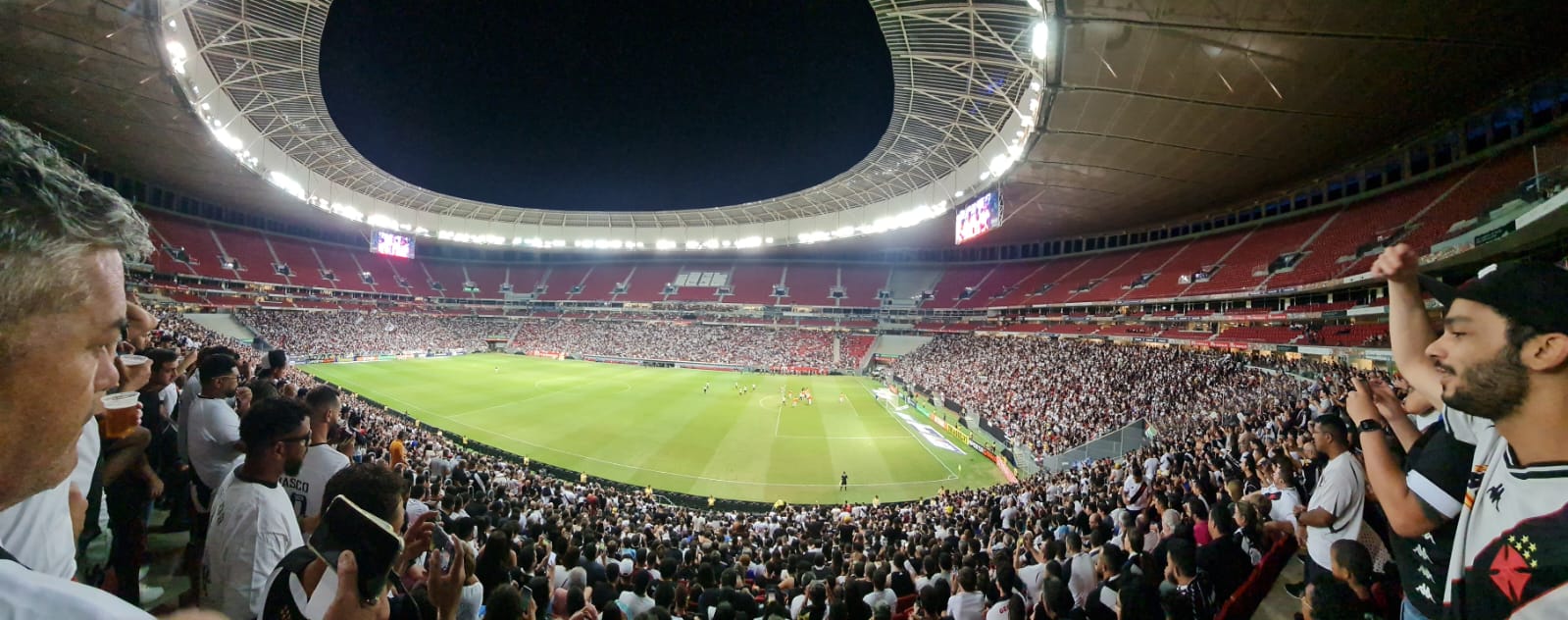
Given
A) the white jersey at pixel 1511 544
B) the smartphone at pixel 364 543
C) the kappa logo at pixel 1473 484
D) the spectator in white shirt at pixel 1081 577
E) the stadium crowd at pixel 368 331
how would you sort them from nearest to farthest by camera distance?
the white jersey at pixel 1511 544 → the smartphone at pixel 364 543 → the kappa logo at pixel 1473 484 → the spectator in white shirt at pixel 1081 577 → the stadium crowd at pixel 368 331

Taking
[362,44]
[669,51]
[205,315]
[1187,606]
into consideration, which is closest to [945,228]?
[669,51]

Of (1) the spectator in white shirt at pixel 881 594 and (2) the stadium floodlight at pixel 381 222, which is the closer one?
(1) the spectator in white shirt at pixel 881 594

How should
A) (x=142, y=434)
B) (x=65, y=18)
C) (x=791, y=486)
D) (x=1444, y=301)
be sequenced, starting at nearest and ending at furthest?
(x=1444, y=301), (x=142, y=434), (x=65, y=18), (x=791, y=486)

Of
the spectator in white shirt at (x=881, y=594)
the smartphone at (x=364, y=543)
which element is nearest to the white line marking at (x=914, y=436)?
the spectator in white shirt at (x=881, y=594)

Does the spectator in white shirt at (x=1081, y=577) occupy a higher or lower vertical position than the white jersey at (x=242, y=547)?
lower

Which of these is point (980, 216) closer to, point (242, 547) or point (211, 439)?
point (211, 439)

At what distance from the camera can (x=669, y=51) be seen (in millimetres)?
25875

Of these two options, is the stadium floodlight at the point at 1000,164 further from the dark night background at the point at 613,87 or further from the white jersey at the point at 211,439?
the white jersey at the point at 211,439

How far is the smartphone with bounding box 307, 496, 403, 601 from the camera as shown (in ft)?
6.93

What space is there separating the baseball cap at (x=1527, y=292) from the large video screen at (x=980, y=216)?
26.2 m

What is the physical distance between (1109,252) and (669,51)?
112 ft

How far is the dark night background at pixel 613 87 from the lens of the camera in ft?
76.8

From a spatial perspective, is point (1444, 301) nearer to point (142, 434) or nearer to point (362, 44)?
point (142, 434)

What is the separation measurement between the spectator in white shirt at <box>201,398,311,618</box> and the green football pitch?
16548 mm
